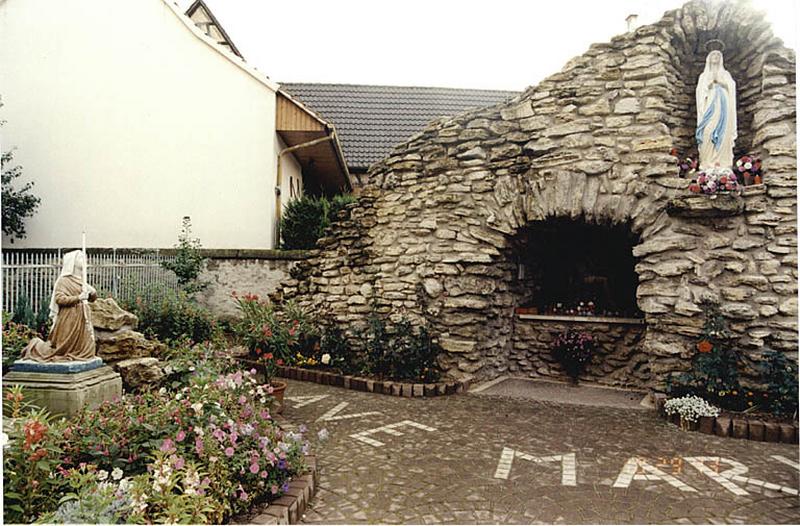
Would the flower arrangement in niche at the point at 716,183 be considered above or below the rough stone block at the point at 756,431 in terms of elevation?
above

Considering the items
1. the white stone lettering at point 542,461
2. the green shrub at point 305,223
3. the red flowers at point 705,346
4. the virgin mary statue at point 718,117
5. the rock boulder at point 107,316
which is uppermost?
the virgin mary statue at point 718,117

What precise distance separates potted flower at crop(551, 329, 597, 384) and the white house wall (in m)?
6.85

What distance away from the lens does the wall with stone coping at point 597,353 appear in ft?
25.7

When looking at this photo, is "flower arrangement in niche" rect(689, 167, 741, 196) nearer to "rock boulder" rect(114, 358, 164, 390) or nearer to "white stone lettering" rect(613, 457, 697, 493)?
"white stone lettering" rect(613, 457, 697, 493)

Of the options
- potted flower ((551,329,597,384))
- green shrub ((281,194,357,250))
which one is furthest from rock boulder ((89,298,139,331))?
green shrub ((281,194,357,250))

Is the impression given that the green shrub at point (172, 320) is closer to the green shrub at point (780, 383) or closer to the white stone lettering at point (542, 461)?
the white stone lettering at point (542, 461)

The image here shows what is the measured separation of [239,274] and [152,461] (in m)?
7.97

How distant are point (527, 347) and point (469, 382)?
1.39 metres

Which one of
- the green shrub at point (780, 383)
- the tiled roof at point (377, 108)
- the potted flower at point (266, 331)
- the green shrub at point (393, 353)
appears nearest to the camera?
the green shrub at point (780, 383)

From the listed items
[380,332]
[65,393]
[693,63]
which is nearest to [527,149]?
[693,63]

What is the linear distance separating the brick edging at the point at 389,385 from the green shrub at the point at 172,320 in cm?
193

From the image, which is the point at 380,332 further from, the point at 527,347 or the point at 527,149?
the point at 527,149

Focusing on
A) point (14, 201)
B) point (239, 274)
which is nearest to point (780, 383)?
point (239, 274)

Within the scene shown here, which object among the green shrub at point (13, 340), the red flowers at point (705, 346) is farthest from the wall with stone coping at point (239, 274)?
the red flowers at point (705, 346)
